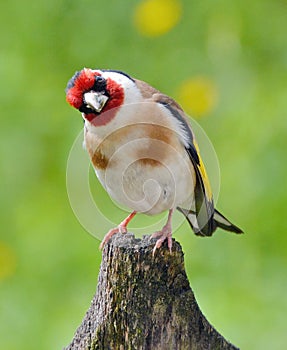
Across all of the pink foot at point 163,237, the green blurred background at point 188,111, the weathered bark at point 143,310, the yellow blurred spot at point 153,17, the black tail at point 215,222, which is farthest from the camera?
the yellow blurred spot at point 153,17

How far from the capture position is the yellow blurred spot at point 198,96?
4191mm

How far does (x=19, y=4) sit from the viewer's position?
4711mm

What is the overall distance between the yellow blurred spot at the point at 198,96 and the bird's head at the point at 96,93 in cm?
139

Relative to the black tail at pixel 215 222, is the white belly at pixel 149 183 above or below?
above

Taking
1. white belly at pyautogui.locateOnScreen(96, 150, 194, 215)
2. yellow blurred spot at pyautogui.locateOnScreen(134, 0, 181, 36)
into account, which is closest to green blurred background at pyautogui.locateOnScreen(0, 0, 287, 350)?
yellow blurred spot at pyautogui.locateOnScreen(134, 0, 181, 36)

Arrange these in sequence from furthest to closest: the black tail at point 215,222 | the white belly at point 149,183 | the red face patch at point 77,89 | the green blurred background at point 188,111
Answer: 1. the green blurred background at point 188,111
2. the black tail at point 215,222
3. the white belly at point 149,183
4. the red face patch at point 77,89

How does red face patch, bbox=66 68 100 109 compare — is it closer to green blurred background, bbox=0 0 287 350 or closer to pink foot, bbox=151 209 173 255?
pink foot, bbox=151 209 173 255

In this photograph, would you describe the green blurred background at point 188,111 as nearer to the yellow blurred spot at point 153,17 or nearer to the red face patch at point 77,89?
the yellow blurred spot at point 153,17

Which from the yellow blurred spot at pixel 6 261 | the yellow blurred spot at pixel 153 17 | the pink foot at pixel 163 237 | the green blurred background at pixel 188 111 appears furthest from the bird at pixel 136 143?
the yellow blurred spot at pixel 153 17

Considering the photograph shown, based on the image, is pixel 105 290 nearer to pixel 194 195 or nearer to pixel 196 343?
pixel 196 343

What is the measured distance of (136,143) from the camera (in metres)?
2.72

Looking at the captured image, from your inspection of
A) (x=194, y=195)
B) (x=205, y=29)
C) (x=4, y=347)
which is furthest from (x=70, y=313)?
(x=205, y=29)

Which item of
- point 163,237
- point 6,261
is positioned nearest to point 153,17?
point 6,261

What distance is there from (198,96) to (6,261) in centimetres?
101
